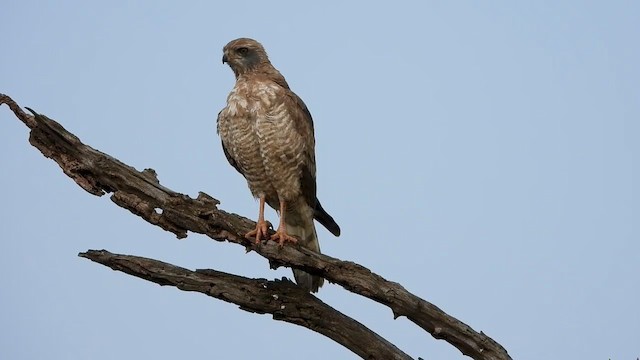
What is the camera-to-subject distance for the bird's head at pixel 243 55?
27.2ft

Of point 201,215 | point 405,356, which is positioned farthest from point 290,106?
point 405,356

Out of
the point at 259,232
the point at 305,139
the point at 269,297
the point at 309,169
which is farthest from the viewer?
the point at 309,169

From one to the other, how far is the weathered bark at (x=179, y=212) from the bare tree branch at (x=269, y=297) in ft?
0.88

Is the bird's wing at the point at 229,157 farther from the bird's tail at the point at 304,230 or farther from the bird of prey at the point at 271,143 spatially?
the bird's tail at the point at 304,230

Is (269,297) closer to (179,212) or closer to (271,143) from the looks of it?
(179,212)

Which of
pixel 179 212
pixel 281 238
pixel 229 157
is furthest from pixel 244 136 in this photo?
pixel 179 212

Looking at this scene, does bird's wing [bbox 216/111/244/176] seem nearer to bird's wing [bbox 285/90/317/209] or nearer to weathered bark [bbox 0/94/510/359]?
bird's wing [bbox 285/90/317/209]

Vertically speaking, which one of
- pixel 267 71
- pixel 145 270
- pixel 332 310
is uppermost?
pixel 267 71

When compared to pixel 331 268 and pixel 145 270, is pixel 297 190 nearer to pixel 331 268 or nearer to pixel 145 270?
pixel 331 268

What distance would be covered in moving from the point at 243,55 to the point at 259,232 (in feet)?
6.25

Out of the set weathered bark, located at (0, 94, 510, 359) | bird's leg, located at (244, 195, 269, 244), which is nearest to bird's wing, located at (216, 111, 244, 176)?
bird's leg, located at (244, 195, 269, 244)

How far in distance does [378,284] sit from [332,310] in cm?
51

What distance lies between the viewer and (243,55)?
8320 mm

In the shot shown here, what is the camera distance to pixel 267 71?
8.28m
